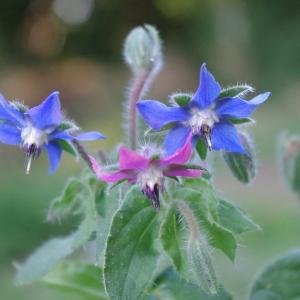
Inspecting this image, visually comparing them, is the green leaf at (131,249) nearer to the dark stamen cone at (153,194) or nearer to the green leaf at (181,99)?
the dark stamen cone at (153,194)

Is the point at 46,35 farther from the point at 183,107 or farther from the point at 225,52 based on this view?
the point at 183,107

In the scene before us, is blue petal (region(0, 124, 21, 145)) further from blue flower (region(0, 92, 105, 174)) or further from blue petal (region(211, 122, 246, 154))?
blue petal (region(211, 122, 246, 154))

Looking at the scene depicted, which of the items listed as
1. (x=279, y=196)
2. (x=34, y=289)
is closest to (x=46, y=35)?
(x=279, y=196)

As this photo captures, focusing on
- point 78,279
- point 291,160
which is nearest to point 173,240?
point 78,279

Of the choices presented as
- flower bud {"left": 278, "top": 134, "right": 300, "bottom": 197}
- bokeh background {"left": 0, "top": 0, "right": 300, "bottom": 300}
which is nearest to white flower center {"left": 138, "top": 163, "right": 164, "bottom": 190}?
flower bud {"left": 278, "top": 134, "right": 300, "bottom": 197}

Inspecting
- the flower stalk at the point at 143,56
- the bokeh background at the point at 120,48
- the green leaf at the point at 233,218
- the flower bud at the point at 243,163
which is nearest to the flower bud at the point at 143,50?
the flower stalk at the point at 143,56

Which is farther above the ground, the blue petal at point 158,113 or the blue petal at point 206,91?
the blue petal at point 206,91
